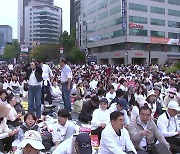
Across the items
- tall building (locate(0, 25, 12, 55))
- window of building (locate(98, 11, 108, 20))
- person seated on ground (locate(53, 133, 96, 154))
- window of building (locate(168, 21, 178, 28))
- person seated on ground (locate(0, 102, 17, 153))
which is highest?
tall building (locate(0, 25, 12, 55))

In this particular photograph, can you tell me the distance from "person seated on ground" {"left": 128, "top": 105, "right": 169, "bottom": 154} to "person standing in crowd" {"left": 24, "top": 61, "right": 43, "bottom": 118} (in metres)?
3.61

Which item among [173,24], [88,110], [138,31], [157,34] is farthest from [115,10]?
[88,110]

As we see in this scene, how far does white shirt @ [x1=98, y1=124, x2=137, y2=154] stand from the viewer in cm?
480

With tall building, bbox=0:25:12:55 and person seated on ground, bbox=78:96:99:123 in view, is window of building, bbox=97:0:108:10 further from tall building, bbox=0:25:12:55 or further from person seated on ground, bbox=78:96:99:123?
tall building, bbox=0:25:12:55

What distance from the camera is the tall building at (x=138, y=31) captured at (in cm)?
6041

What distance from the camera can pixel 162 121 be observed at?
254 inches

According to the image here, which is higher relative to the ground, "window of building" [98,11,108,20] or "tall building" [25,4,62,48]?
"tall building" [25,4,62,48]

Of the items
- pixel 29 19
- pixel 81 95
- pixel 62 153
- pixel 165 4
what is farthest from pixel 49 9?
pixel 62 153

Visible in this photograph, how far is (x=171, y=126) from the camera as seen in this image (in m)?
6.52

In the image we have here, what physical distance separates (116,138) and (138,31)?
57116 millimetres

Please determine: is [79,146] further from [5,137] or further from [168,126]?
[168,126]

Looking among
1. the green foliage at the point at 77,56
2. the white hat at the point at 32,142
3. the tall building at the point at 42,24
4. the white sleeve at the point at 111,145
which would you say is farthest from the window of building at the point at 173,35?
the tall building at the point at 42,24

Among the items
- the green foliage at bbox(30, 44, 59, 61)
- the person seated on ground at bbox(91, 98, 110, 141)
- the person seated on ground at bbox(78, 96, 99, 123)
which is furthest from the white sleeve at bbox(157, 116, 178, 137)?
the green foliage at bbox(30, 44, 59, 61)

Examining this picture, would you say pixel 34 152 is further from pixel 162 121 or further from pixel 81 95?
pixel 81 95
